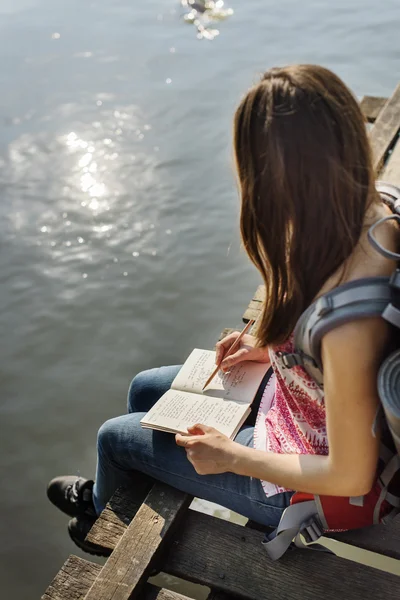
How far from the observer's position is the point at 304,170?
4.85 feet

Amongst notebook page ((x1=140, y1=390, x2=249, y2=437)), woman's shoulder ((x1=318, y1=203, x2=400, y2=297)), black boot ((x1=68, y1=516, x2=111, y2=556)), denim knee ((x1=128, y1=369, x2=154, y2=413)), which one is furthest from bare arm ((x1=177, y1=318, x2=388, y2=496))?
black boot ((x1=68, y1=516, x2=111, y2=556))

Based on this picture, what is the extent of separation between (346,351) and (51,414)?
2.60 m

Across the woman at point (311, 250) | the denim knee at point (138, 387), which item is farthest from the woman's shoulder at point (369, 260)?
the denim knee at point (138, 387)

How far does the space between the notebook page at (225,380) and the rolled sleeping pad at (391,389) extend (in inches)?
31.6

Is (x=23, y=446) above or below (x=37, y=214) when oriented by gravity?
below

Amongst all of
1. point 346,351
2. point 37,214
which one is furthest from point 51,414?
Answer: point 346,351

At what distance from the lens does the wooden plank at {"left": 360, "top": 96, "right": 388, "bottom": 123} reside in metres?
4.73

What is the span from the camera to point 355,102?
61.3 inches

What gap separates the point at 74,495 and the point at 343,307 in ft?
5.20

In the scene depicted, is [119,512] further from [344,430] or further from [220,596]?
[344,430]

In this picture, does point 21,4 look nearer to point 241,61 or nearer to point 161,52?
point 161,52

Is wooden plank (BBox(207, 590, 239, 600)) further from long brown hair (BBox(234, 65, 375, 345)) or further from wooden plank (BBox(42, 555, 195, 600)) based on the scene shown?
long brown hair (BBox(234, 65, 375, 345))

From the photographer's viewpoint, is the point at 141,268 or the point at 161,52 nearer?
the point at 141,268

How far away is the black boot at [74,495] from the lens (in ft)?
8.46
